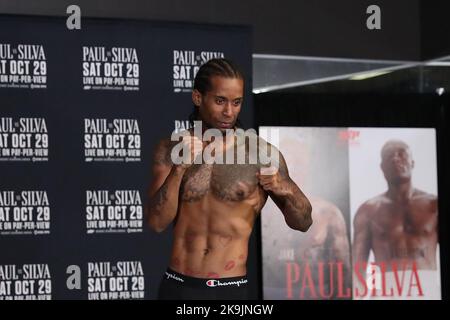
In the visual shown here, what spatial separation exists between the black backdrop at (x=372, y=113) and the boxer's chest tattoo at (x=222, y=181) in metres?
0.65

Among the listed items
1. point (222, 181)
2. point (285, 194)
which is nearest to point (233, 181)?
point (222, 181)

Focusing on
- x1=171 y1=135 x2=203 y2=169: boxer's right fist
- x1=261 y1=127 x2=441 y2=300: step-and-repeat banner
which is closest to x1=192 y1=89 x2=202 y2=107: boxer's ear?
x1=171 y1=135 x2=203 y2=169: boxer's right fist

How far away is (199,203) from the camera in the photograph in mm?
4820

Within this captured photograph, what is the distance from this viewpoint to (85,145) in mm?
5035

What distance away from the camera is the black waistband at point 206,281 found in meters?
4.78

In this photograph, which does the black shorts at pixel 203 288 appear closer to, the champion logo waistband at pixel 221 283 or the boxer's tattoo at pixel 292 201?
the champion logo waistband at pixel 221 283

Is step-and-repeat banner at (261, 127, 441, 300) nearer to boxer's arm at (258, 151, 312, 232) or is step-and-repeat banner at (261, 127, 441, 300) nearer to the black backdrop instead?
the black backdrop

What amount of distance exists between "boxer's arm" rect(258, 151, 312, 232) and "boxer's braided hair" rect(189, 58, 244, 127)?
1.28ft

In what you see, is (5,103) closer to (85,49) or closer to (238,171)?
(85,49)

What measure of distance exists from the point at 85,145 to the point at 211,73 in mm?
864

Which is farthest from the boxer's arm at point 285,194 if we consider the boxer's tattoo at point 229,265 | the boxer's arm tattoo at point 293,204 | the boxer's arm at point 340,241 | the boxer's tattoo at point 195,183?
the boxer's arm at point 340,241
